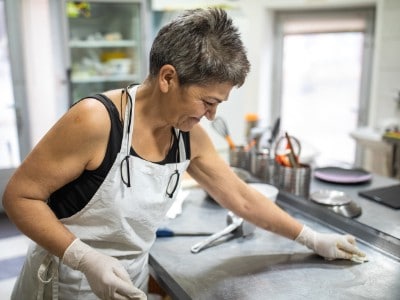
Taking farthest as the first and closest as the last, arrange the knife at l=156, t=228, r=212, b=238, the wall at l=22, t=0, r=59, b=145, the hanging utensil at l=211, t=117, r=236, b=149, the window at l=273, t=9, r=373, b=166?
the window at l=273, t=9, r=373, b=166 < the wall at l=22, t=0, r=59, b=145 < the hanging utensil at l=211, t=117, r=236, b=149 < the knife at l=156, t=228, r=212, b=238

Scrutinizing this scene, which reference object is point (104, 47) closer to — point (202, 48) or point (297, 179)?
point (297, 179)

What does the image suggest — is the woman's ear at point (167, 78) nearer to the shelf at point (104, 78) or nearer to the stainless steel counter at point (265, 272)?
the stainless steel counter at point (265, 272)

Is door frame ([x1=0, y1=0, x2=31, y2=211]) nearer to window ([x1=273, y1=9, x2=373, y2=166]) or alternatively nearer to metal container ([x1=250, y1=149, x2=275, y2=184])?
metal container ([x1=250, y1=149, x2=275, y2=184])

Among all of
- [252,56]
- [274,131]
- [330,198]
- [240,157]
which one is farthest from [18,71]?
[330,198]

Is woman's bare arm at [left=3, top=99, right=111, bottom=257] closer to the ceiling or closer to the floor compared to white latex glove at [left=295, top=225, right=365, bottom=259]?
closer to the ceiling

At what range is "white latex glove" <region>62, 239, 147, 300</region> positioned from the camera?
0.90m

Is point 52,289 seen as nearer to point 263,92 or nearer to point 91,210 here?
point 91,210

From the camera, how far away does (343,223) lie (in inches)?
51.5

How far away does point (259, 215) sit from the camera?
3.92 feet

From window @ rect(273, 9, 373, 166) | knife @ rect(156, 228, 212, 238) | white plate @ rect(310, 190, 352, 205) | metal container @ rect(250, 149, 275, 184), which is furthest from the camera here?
window @ rect(273, 9, 373, 166)

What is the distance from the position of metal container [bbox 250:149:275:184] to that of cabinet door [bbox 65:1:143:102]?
1982mm

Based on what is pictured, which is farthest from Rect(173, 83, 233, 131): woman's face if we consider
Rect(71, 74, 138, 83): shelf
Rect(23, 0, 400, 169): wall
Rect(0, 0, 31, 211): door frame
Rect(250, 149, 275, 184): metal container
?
Rect(71, 74, 138, 83): shelf

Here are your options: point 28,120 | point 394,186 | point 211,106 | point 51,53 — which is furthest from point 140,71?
point 211,106

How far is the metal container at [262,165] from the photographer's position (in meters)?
1.66
